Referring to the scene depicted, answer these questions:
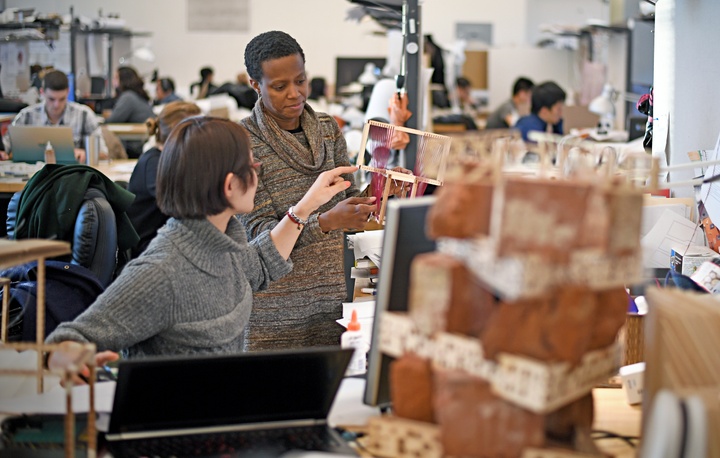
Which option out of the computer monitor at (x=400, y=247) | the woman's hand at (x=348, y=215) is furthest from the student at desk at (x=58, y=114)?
the computer monitor at (x=400, y=247)

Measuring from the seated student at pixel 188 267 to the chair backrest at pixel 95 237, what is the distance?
59.8 inches

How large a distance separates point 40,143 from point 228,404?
14.2 ft

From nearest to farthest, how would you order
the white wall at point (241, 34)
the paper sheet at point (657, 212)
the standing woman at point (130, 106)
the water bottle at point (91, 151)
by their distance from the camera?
the paper sheet at point (657, 212) → the water bottle at point (91, 151) → the standing woman at point (130, 106) → the white wall at point (241, 34)

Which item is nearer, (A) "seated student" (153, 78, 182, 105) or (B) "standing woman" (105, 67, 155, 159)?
(B) "standing woman" (105, 67, 155, 159)

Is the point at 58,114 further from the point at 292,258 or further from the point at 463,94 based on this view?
the point at 463,94

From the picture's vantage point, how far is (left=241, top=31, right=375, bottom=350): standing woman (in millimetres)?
2387

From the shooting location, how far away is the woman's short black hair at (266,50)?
239 centimetres

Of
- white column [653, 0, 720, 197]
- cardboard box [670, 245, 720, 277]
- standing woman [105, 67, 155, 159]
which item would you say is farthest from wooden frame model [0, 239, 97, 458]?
standing woman [105, 67, 155, 159]

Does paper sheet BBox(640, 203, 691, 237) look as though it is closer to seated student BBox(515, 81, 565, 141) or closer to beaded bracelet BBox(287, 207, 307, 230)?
beaded bracelet BBox(287, 207, 307, 230)

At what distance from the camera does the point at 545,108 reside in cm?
711

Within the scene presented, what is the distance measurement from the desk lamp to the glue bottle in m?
5.26

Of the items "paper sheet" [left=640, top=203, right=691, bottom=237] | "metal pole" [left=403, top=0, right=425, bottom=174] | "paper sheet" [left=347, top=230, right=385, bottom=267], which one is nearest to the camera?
"paper sheet" [left=640, top=203, right=691, bottom=237]

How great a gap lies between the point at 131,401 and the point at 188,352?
1.17 ft

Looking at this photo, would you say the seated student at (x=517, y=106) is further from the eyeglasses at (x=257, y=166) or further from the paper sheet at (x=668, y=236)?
the eyeglasses at (x=257, y=166)
